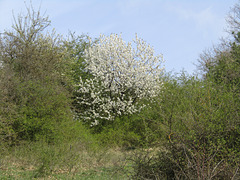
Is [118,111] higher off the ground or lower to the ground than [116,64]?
lower

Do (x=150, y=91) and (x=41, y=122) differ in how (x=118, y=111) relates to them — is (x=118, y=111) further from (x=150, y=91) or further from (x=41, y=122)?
(x=41, y=122)

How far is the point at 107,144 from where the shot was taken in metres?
17.9

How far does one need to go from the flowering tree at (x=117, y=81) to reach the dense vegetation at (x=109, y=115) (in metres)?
0.08

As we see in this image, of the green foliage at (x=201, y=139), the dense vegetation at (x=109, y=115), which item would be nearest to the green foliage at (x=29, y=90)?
the dense vegetation at (x=109, y=115)

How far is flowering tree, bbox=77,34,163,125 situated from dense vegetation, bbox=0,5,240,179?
0.08 m

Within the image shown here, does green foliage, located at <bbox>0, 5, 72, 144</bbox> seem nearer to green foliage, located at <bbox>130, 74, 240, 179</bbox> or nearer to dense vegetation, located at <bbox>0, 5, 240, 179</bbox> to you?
dense vegetation, located at <bbox>0, 5, 240, 179</bbox>

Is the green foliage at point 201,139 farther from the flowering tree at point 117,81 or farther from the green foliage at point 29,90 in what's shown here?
the flowering tree at point 117,81

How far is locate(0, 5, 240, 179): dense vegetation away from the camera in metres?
5.89

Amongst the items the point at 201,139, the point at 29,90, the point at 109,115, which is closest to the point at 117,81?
the point at 109,115

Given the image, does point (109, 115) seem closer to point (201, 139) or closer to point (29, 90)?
point (29, 90)

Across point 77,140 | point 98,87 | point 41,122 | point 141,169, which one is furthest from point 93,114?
point 141,169

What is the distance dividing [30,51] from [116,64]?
6.23 metres

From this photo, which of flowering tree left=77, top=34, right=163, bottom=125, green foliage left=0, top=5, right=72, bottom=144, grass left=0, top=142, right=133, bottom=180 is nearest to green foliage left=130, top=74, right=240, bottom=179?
grass left=0, top=142, right=133, bottom=180

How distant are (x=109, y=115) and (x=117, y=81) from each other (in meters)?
2.64
